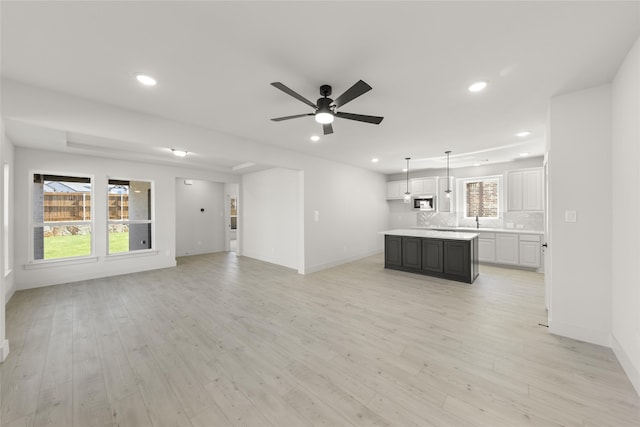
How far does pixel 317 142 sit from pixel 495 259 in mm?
5230

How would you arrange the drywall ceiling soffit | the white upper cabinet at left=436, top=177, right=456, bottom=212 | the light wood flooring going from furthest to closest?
the white upper cabinet at left=436, top=177, right=456, bottom=212
the drywall ceiling soffit
the light wood flooring

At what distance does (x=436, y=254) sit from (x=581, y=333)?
2.48 m

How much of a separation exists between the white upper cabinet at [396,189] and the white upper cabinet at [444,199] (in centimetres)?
107

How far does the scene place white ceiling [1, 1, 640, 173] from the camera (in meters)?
1.55

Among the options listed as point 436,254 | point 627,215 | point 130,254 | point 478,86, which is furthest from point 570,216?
point 130,254

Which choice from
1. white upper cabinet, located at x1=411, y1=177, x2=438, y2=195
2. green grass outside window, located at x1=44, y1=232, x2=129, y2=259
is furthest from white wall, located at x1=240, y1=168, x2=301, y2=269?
white upper cabinet, located at x1=411, y1=177, x2=438, y2=195

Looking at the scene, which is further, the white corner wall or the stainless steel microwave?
the stainless steel microwave

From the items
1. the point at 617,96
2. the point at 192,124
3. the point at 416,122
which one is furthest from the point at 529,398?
the point at 192,124

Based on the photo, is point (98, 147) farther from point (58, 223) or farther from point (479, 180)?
point (479, 180)

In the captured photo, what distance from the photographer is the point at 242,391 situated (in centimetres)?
192

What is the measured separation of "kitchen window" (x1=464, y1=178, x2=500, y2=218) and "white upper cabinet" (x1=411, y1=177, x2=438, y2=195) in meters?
0.88

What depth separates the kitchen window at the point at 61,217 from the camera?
15.0 ft

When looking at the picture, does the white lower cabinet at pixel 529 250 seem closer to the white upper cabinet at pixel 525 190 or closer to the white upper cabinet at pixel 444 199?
the white upper cabinet at pixel 525 190

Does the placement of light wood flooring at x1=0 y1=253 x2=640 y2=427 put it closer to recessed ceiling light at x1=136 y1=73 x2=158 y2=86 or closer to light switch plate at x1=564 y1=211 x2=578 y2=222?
light switch plate at x1=564 y1=211 x2=578 y2=222
